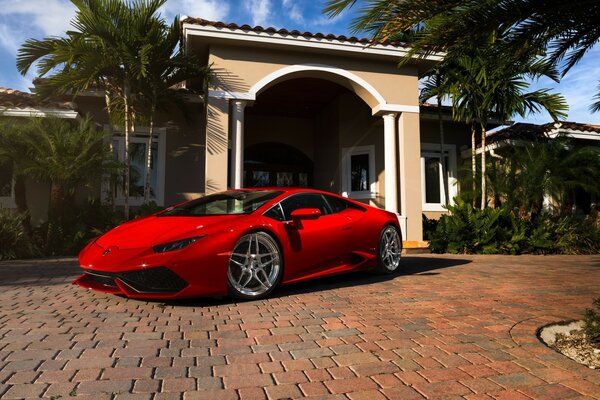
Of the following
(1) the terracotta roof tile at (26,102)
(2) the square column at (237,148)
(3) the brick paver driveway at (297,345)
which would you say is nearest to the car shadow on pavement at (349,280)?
(3) the brick paver driveway at (297,345)

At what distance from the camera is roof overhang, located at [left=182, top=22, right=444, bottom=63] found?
8445 millimetres

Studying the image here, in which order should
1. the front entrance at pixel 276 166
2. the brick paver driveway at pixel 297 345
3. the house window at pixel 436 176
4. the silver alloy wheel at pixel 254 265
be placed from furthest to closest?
the front entrance at pixel 276 166, the house window at pixel 436 176, the silver alloy wheel at pixel 254 265, the brick paver driveway at pixel 297 345

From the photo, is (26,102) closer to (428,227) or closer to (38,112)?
(38,112)

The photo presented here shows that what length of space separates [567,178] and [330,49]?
23.1ft

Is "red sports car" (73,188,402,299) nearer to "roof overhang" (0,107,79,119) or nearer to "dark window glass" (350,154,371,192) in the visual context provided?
"roof overhang" (0,107,79,119)

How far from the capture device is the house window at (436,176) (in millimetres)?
13053

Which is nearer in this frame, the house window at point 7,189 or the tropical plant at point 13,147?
the tropical plant at point 13,147

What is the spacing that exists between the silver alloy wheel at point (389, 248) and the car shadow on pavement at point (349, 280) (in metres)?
0.16

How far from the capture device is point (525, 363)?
262 cm

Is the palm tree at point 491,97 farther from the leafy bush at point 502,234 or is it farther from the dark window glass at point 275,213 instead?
the dark window glass at point 275,213

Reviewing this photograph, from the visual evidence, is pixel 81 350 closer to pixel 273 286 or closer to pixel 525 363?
pixel 273 286

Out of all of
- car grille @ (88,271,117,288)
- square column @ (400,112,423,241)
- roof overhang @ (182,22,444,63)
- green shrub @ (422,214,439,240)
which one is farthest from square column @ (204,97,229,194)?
green shrub @ (422,214,439,240)

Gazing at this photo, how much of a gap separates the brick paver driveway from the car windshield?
1.01 metres

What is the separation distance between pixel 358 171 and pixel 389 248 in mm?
6542
